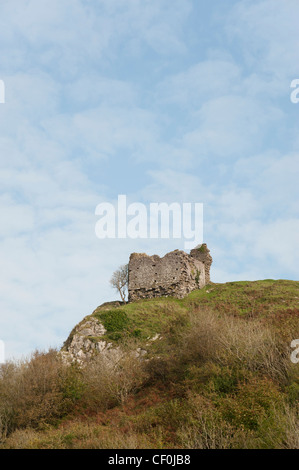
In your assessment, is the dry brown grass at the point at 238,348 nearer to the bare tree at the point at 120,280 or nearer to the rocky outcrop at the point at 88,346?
the rocky outcrop at the point at 88,346

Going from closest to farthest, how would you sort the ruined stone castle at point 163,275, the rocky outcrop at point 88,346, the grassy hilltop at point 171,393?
the grassy hilltop at point 171,393
the rocky outcrop at point 88,346
the ruined stone castle at point 163,275

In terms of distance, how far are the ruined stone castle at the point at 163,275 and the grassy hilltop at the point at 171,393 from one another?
9.92 m

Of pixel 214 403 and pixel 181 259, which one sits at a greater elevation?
pixel 181 259

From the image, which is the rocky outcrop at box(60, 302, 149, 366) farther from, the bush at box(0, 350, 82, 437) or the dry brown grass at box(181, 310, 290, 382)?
the dry brown grass at box(181, 310, 290, 382)

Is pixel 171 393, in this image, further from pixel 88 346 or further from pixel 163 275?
pixel 163 275

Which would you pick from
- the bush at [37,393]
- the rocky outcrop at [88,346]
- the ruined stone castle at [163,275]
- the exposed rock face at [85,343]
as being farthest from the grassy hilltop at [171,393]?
the ruined stone castle at [163,275]

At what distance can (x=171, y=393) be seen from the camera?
18547mm

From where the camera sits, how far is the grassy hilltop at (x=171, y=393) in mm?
12281

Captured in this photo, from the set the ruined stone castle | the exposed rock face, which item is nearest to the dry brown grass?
the exposed rock face

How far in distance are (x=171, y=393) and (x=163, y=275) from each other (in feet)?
63.9

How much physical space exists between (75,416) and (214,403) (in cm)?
782
